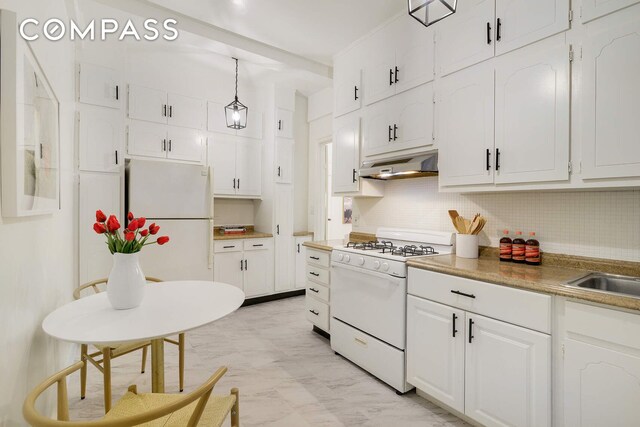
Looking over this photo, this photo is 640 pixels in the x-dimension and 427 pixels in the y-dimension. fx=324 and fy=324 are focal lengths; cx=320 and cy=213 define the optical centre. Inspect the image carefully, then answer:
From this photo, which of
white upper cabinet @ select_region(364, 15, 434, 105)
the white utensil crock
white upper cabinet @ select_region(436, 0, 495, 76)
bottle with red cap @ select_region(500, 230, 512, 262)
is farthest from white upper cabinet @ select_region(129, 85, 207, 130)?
bottle with red cap @ select_region(500, 230, 512, 262)

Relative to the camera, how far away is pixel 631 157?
1.54 meters

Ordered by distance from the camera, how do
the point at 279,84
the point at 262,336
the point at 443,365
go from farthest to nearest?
the point at 279,84, the point at 262,336, the point at 443,365

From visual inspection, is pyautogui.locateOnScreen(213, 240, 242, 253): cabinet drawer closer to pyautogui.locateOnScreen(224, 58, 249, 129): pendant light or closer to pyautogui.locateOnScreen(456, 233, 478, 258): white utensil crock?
pyautogui.locateOnScreen(224, 58, 249, 129): pendant light

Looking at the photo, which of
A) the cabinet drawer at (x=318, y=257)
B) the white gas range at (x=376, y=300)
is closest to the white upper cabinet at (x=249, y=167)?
the cabinet drawer at (x=318, y=257)

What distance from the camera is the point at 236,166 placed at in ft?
14.6

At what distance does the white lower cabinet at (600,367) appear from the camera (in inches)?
50.9

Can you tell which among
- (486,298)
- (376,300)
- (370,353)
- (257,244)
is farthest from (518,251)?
(257,244)

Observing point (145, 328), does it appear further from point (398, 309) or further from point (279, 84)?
point (279, 84)

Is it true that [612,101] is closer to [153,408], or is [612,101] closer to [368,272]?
[368,272]

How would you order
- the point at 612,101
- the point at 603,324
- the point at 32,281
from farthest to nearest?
the point at 612,101, the point at 32,281, the point at 603,324

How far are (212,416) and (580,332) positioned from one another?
62.6 inches

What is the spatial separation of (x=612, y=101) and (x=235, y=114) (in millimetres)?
3393

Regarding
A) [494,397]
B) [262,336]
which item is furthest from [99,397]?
[494,397]

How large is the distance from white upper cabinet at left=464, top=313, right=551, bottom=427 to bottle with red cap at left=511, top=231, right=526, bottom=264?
0.63 metres
